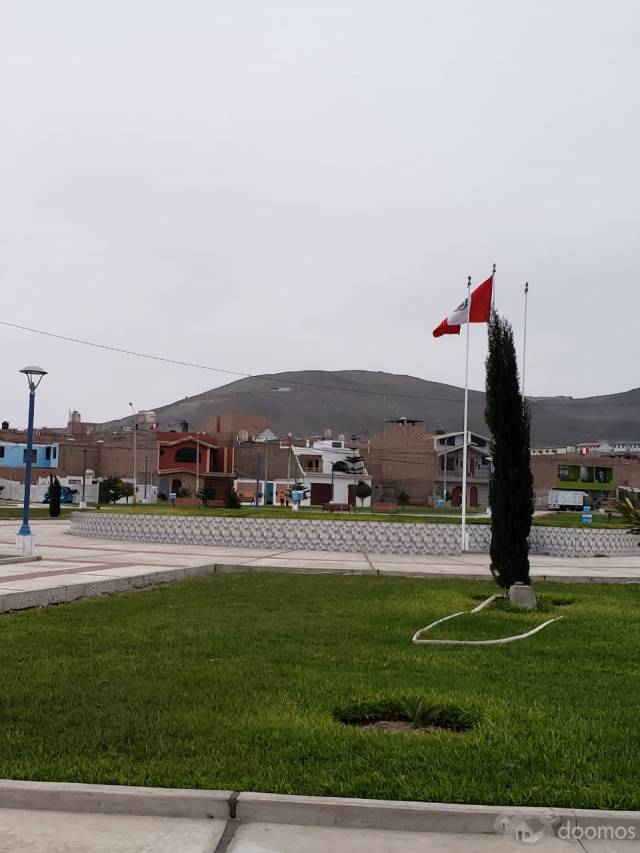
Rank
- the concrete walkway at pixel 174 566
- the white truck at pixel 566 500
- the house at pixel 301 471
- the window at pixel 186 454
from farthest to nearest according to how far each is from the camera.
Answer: the white truck at pixel 566 500, the window at pixel 186 454, the house at pixel 301 471, the concrete walkway at pixel 174 566

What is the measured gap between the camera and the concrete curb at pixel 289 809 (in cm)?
405

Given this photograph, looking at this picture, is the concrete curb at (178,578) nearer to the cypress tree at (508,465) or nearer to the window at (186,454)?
the cypress tree at (508,465)

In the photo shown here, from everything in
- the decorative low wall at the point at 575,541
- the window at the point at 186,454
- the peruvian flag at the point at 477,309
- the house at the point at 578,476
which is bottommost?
the decorative low wall at the point at 575,541

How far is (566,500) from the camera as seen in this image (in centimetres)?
8350

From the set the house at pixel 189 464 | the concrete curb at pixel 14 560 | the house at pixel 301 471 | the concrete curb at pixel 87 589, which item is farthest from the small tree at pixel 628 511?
the house at pixel 189 464

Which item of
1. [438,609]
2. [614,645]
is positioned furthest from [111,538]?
[614,645]

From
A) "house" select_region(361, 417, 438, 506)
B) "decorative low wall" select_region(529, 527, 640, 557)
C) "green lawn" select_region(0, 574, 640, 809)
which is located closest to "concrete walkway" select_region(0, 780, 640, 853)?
"green lawn" select_region(0, 574, 640, 809)

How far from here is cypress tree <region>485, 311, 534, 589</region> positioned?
1353cm

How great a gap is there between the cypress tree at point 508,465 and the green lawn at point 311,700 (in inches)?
86.9

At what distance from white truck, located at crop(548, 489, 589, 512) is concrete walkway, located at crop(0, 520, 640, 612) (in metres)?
58.5

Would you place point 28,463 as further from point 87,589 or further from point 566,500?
point 566,500

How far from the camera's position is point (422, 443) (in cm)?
8519

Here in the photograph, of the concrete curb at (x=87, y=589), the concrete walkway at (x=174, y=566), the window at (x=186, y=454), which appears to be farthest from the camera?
the window at (x=186, y=454)

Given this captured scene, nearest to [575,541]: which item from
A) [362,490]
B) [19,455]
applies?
[362,490]
